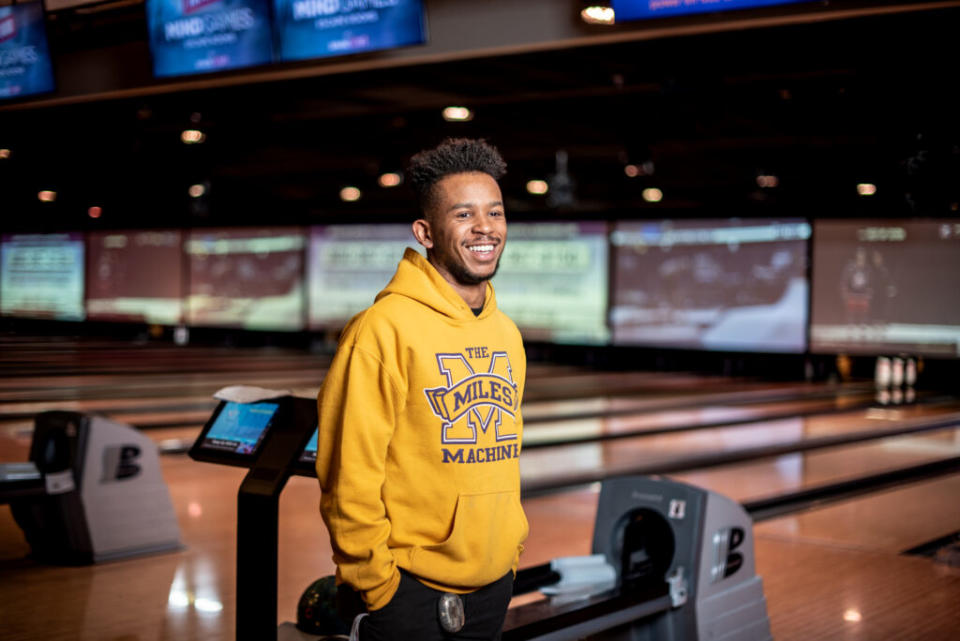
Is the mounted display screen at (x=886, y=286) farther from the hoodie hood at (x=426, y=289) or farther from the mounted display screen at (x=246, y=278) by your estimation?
the hoodie hood at (x=426, y=289)

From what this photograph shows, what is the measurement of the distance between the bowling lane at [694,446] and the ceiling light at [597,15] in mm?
2605

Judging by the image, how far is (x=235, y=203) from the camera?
16.9 meters

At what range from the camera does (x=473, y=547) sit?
1.60 meters

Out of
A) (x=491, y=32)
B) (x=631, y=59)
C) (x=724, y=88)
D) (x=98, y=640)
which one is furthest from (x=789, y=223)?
(x=98, y=640)

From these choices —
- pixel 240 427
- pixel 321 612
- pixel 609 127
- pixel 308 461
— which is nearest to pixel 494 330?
pixel 308 461

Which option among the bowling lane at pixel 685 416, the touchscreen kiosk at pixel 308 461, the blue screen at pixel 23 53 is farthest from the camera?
the bowling lane at pixel 685 416

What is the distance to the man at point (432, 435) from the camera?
1.53 m

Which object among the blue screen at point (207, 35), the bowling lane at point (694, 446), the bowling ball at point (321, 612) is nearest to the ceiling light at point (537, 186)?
the bowling lane at point (694, 446)

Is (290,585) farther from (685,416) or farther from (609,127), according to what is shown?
(685,416)

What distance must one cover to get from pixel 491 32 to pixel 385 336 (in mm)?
3645

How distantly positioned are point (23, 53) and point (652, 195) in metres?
9.75

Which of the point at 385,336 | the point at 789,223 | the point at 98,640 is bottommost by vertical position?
the point at 98,640

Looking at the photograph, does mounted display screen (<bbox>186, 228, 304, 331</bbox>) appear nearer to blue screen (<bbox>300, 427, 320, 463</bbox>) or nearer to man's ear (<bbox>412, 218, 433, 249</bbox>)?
blue screen (<bbox>300, 427, 320, 463</bbox>)

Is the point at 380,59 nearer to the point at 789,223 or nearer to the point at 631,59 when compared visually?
the point at 631,59
